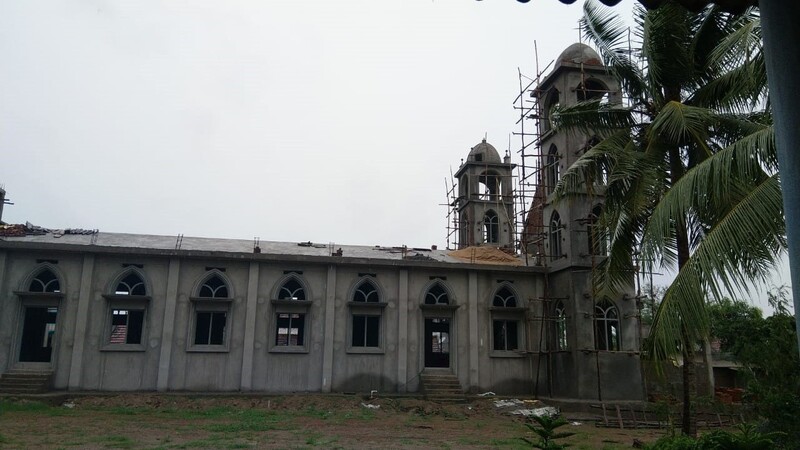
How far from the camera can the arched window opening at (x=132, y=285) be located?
875 inches

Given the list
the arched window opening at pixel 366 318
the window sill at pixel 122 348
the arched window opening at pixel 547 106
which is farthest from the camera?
the arched window opening at pixel 547 106

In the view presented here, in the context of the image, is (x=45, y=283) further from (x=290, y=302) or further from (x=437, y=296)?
(x=437, y=296)

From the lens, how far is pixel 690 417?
11.6 metres

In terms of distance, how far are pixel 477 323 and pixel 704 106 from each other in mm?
13612

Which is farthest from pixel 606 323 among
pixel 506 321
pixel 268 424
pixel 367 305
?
pixel 268 424

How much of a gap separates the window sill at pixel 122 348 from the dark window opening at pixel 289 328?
458cm

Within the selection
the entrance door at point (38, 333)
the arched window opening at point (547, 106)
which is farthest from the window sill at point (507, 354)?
the entrance door at point (38, 333)

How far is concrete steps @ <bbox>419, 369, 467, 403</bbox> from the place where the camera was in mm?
22266

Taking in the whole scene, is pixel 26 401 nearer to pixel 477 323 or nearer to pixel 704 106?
pixel 477 323

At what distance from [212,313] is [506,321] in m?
10.8

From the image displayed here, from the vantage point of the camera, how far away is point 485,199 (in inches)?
1495

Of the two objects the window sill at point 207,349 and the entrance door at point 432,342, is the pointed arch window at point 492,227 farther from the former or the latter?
the window sill at point 207,349

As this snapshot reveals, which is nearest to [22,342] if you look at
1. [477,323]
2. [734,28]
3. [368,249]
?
[368,249]

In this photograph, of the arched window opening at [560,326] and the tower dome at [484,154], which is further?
the tower dome at [484,154]
